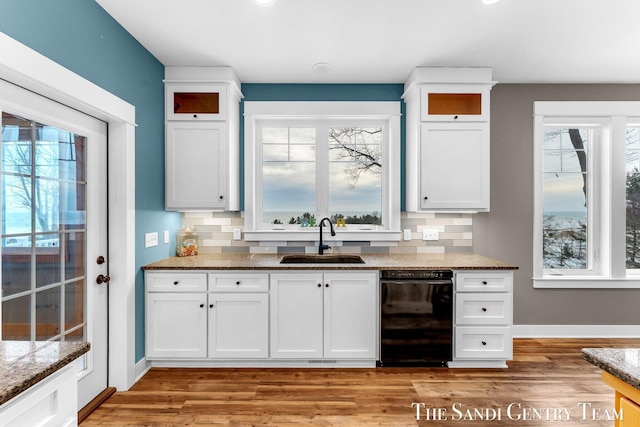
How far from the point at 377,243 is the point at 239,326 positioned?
150cm

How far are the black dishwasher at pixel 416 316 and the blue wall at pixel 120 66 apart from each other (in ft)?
6.27

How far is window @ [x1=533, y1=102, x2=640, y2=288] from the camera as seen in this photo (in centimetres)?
345

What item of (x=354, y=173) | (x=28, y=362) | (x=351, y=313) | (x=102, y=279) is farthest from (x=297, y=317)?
(x=28, y=362)

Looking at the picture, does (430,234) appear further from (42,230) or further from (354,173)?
(42,230)

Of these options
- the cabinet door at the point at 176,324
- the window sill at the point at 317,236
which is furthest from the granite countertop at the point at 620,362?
the cabinet door at the point at 176,324

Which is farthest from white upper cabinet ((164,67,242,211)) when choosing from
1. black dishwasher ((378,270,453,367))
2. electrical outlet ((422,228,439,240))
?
electrical outlet ((422,228,439,240))

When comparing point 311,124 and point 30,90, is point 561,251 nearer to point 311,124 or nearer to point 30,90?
point 311,124

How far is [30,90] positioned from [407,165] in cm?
283

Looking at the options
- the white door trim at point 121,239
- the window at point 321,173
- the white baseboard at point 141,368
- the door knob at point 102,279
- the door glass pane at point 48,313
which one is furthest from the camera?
the window at point 321,173

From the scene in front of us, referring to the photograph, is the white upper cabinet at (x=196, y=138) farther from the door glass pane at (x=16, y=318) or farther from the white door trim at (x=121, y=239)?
the door glass pane at (x=16, y=318)

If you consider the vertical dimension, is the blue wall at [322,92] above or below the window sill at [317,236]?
above

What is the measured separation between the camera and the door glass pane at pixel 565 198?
357 cm

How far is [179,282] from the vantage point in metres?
2.80

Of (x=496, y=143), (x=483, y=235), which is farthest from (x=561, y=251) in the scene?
(x=496, y=143)
